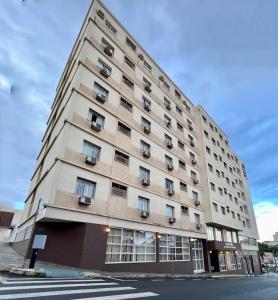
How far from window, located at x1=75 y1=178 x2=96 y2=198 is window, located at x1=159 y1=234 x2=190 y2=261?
8863 mm

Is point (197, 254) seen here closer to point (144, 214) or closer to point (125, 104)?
point (144, 214)

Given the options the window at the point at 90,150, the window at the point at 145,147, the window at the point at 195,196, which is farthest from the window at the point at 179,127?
the window at the point at 90,150

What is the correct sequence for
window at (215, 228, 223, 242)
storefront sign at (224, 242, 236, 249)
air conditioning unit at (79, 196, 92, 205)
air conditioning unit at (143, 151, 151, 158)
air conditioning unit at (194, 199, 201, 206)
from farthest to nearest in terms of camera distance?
window at (215, 228, 223, 242), storefront sign at (224, 242, 236, 249), air conditioning unit at (194, 199, 201, 206), air conditioning unit at (143, 151, 151, 158), air conditioning unit at (79, 196, 92, 205)

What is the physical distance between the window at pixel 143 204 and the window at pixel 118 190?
2.16 meters

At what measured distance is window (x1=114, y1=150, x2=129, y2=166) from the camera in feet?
67.7

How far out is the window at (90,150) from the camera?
18.2 meters

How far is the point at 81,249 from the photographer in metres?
15.0

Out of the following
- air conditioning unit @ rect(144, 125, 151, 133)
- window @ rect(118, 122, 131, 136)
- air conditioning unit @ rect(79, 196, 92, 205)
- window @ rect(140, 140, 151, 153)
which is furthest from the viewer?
air conditioning unit @ rect(144, 125, 151, 133)

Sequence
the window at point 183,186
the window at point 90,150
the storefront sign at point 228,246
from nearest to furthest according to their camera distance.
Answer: the window at point 90,150 → the window at point 183,186 → the storefront sign at point 228,246

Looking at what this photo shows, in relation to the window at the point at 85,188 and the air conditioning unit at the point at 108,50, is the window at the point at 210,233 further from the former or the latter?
the air conditioning unit at the point at 108,50

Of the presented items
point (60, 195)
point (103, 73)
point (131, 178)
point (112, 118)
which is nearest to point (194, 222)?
point (131, 178)

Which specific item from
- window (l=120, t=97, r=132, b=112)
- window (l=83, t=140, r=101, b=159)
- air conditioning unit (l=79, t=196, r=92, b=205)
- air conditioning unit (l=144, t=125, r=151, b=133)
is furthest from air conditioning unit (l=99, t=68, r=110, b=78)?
air conditioning unit (l=79, t=196, r=92, b=205)

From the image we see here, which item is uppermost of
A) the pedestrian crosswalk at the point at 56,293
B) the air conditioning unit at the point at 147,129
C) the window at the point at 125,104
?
the window at the point at 125,104

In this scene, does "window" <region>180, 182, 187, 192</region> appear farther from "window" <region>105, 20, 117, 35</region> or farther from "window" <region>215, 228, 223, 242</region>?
"window" <region>105, 20, 117, 35</region>
